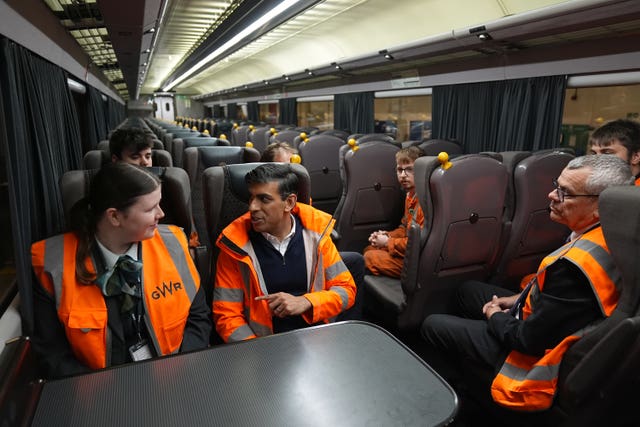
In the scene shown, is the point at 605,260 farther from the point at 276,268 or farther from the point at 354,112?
the point at 354,112

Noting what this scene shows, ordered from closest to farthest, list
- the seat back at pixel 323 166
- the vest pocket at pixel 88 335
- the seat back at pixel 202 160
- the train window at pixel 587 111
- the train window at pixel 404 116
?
the vest pocket at pixel 88 335, the seat back at pixel 202 160, the train window at pixel 587 111, the seat back at pixel 323 166, the train window at pixel 404 116

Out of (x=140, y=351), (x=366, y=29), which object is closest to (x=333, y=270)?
(x=140, y=351)

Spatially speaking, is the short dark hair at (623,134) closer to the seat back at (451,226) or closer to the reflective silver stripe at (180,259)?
the seat back at (451,226)

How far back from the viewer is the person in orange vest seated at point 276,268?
209 cm

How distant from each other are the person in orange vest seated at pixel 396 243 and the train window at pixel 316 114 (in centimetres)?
959

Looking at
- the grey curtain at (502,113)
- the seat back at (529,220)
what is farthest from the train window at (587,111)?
the seat back at (529,220)

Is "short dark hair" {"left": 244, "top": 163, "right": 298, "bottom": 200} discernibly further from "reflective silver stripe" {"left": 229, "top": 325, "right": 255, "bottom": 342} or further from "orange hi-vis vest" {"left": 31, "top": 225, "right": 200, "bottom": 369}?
"reflective silver stripe" {"left": 229, "top": 325, "right": 255, "bottom": 342}

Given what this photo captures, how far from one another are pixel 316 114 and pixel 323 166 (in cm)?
877

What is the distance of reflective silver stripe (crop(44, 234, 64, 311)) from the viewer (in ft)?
5.20

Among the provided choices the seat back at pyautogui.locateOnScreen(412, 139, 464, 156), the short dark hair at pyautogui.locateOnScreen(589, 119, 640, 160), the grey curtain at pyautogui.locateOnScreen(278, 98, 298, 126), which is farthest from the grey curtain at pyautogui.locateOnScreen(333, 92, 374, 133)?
the short dark hair at pyautogui.locateOnScreen(589, 119, 640, 160)

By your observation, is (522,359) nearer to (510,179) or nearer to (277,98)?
(510,179)

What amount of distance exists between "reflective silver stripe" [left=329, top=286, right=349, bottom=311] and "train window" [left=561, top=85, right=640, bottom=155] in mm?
4356

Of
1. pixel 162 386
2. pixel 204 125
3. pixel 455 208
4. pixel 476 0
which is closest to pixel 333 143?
pixel 476 0

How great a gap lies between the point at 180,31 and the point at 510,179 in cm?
724
